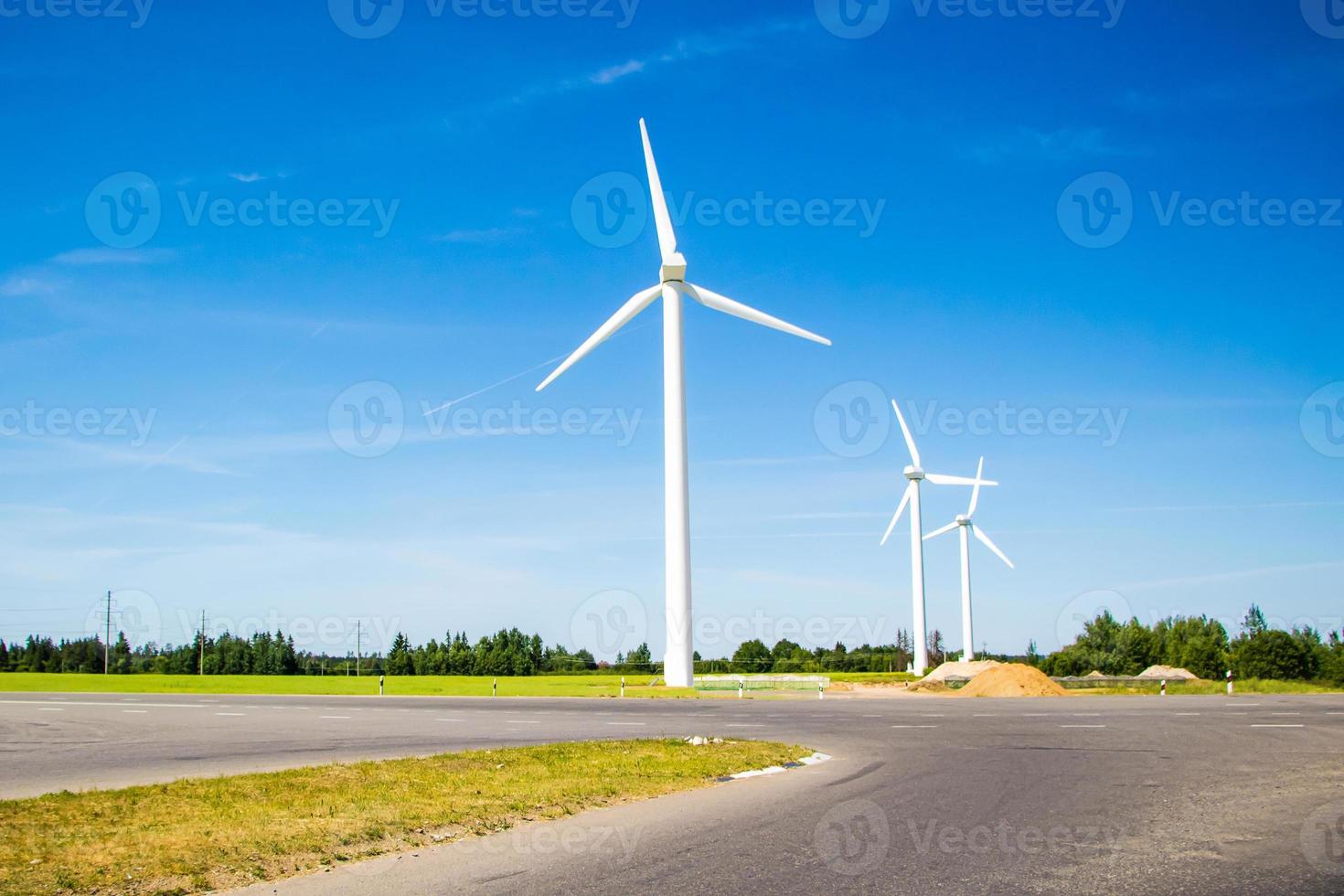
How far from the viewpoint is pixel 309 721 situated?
28.3 m

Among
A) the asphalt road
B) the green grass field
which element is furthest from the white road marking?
the green grass field

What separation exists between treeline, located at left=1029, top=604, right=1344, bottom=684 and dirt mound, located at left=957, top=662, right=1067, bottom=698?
23737 millimetres

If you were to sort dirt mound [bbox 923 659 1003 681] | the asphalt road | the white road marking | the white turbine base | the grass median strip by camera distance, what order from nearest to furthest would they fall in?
the asphalt road, the grass median strip, the white road marking, the white turbine base, dirt mound [bbox 923 659 1003 681]

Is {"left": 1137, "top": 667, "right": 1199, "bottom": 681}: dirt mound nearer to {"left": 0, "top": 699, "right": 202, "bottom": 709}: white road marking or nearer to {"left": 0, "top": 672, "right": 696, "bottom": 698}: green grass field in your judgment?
{"left": 0, "top": 672, "right": 696, "bottom": 698}: green grass field

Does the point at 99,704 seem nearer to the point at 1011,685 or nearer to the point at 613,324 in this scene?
the point at 613,324

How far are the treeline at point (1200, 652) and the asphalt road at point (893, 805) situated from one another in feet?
187

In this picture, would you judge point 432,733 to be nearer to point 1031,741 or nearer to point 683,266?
point 1031,741

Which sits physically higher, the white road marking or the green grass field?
the white road marking

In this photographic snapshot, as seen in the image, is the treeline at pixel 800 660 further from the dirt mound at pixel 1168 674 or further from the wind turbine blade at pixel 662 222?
the wind turbine blade at pixel 662 222

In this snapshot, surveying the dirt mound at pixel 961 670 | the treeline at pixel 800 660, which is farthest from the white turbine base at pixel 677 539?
the treeline at pixel 800 660

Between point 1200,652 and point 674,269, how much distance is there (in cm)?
6859

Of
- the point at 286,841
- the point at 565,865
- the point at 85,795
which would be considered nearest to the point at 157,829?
the point at 286,841

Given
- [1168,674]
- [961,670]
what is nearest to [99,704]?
[961,670]

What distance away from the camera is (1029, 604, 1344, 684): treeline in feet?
255
